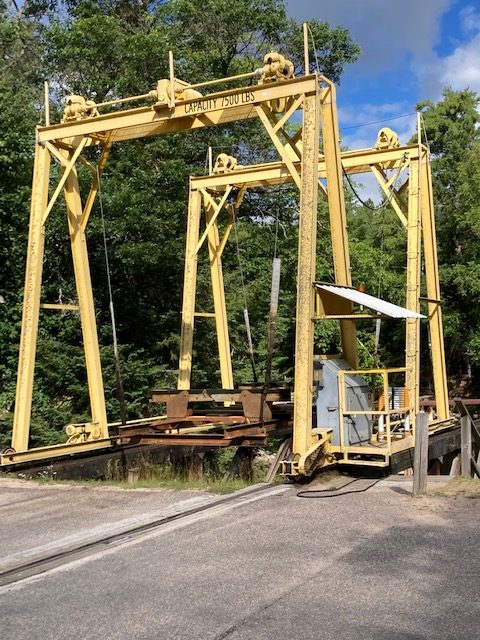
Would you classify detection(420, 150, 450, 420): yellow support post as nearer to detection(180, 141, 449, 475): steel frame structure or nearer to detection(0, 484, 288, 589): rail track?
detection(180, 141, 449, 475): steel frame structure

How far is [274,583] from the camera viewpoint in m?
5.23

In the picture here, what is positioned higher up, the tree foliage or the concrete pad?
the tree foliage

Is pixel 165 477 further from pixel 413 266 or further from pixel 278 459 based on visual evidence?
pixel 413 266

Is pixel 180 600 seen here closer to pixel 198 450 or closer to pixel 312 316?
pixel 312 316

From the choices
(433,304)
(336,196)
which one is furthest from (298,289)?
(433,304)

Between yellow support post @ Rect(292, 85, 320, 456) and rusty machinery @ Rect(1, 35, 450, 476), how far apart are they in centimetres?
2

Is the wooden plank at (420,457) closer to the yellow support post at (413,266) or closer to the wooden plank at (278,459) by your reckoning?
the wooden plank at (278,459)

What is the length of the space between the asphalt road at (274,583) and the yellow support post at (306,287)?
2022mm

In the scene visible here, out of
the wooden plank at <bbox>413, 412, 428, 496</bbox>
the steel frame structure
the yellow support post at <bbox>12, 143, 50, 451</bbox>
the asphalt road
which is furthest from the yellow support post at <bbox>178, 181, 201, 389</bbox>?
the asphalt road

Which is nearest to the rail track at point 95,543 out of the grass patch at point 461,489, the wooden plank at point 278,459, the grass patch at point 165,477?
the grass patch at point 165,477

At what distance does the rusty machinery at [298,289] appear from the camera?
9.80 m

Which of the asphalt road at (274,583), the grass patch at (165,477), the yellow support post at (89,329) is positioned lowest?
the asphalt road at (274,583)

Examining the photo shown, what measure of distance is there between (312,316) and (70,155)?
570cm

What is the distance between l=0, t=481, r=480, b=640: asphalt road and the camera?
4.41 m
